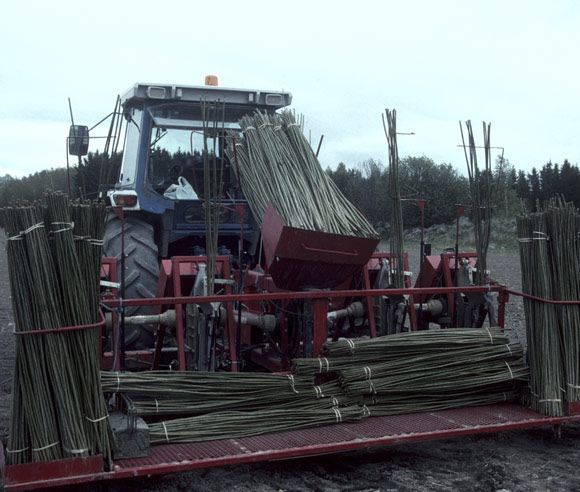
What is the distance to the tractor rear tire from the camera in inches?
216

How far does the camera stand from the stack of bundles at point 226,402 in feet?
11.9

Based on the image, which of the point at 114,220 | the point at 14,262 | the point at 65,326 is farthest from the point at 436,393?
the point at 114,220

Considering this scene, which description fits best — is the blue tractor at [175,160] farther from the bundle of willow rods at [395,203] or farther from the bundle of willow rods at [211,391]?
the bundle of willow rods at [211,391]

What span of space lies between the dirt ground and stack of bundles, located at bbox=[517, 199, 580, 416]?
302mm

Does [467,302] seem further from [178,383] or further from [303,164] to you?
[178,383]

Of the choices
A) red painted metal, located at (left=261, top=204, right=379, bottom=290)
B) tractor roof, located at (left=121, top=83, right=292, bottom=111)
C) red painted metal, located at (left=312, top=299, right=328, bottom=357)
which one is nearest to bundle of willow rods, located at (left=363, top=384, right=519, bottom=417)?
red painted metal, located at (left=312, top=299, right=328, bottom=357)

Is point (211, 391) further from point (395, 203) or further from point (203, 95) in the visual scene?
point (203, 95)

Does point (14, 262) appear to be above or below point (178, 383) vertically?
above

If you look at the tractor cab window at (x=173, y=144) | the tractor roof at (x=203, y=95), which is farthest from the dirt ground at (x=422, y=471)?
the tractor roof at (x=203, y=95)

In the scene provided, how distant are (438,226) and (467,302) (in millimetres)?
25939

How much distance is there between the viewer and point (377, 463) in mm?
3893

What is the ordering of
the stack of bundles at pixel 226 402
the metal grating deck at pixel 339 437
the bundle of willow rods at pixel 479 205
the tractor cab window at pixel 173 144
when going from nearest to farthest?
the metal grating deck at pixel 339 437 < the stack of bundles at pixel 226 402 < the bundle of willow rods at pixel 479 205 < the tractor cab window at pixel 173 144

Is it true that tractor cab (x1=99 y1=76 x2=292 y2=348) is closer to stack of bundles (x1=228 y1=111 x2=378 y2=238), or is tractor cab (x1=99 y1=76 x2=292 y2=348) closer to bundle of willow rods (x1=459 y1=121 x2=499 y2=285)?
stack of bundles (x1=228 y1=111 x2=378 y2=238)

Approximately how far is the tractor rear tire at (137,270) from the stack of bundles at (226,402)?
5.95 ft
